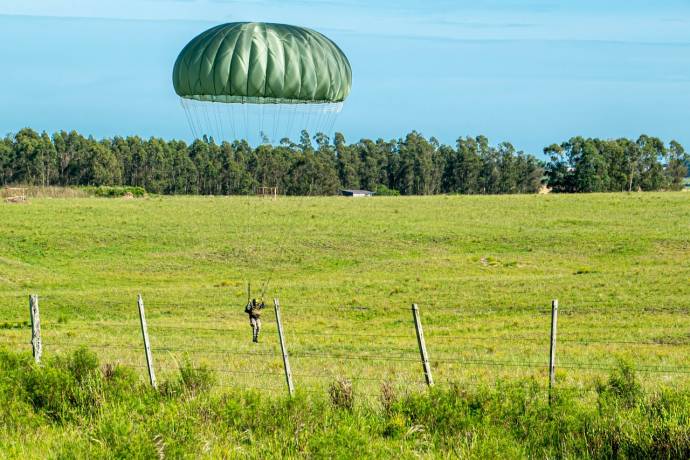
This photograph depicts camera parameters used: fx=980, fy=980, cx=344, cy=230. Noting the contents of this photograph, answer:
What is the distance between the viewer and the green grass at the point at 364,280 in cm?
2381

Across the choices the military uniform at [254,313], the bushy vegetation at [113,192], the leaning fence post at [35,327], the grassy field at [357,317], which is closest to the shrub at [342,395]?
the grassy field at [357,317]

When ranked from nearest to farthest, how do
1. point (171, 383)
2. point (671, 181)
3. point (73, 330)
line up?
point (171, 383)
point (73, 330)
point (671, 181)

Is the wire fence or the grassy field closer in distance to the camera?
the grassy field

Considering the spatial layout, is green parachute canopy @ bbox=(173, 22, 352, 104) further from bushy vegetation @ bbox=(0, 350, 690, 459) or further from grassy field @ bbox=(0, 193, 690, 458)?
bushy vegetation @ bbox=(0, 350, 690, 459)

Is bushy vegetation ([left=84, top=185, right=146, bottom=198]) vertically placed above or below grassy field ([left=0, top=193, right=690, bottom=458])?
above

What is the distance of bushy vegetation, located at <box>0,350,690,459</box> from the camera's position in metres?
13.4

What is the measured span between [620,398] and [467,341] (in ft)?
42.0

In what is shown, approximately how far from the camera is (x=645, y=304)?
35.6 meters

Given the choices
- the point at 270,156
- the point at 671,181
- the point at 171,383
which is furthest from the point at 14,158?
the point at 171,383

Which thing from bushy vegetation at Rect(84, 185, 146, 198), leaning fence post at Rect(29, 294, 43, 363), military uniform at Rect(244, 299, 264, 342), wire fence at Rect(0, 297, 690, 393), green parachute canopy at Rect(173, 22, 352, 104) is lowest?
wire fence at Rect(0, 297, 690, 393)

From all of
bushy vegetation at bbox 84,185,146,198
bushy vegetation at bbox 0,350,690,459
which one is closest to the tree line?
bushy vegetation at bbox 84,185,146,198

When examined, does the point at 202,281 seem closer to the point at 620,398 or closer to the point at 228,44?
the point at 228,44

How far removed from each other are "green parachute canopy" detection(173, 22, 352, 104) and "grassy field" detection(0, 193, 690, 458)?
7435mm

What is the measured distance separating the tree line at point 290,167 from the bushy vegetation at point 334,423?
119655mm
